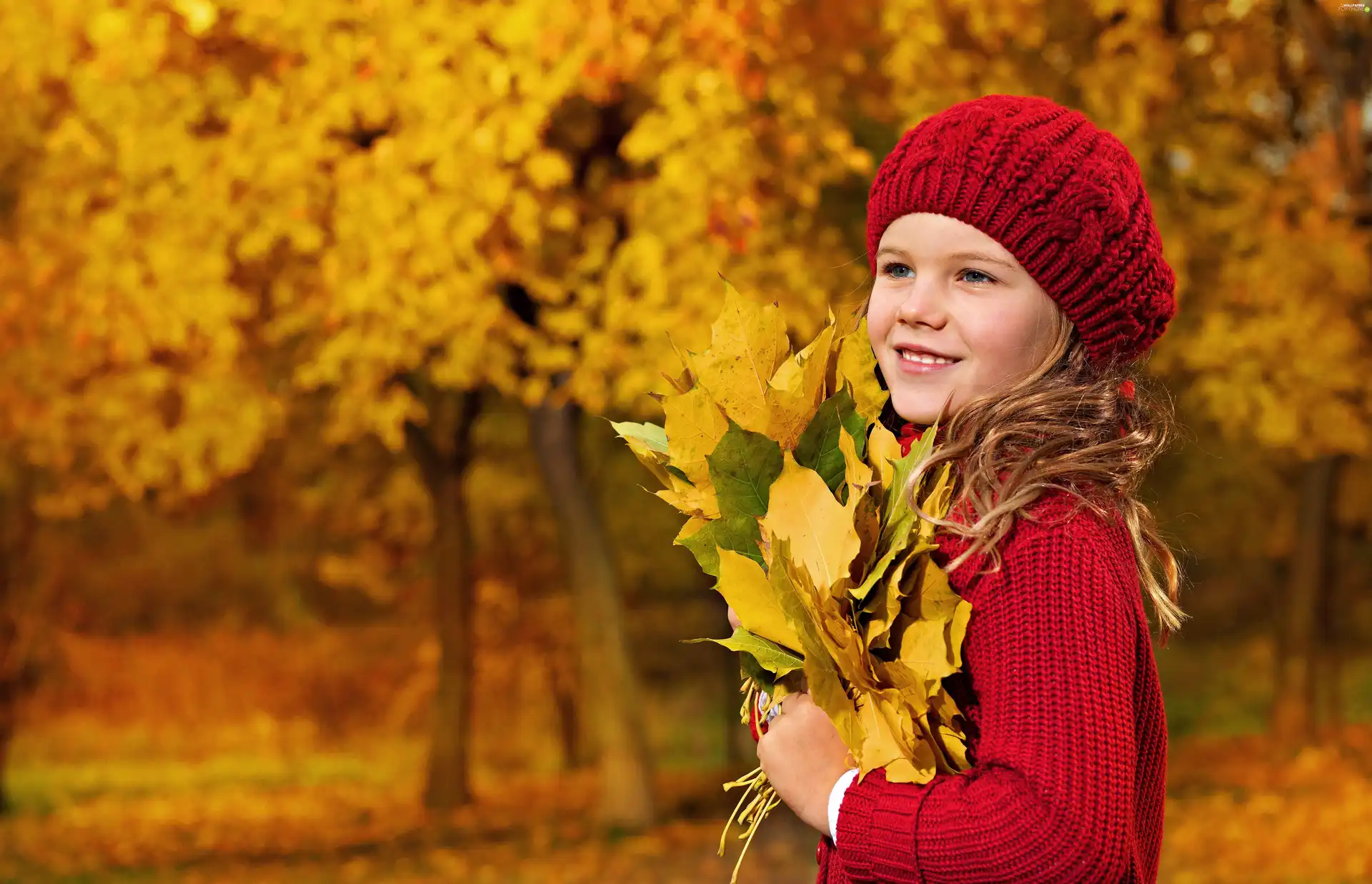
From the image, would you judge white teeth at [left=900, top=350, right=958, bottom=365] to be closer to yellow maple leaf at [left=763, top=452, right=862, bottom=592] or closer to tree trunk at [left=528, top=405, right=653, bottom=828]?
yellow maple leaf at [left=763, top=452, right=862, bottom=592]

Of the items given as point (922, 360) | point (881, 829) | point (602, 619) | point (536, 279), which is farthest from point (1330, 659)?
point (881, 829)

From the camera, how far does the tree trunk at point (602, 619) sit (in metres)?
10.3

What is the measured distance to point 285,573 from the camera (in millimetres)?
19438

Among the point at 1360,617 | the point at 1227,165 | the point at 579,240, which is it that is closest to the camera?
the point at 579,240

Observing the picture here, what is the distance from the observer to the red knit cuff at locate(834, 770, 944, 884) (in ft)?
6.01

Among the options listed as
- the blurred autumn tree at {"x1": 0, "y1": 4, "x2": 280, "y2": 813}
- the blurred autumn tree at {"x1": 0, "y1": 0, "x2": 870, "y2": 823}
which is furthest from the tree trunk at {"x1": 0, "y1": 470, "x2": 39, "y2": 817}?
the blurred autumn tree at {"x1": 0, "y1": 0, "x2": 870, "y2": 823}

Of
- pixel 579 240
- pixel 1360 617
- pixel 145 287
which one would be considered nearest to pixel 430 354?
pixel 579 240

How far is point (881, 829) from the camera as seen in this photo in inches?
73.0

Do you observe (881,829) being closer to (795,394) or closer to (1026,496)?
(1026,496)

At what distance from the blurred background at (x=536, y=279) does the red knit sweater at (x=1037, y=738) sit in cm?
438

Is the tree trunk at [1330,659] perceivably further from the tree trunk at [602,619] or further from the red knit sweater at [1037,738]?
the red knit sweater at [1037,738]

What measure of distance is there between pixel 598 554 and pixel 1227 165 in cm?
486

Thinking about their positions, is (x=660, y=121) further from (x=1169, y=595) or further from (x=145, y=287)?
(x=1169, y=595)

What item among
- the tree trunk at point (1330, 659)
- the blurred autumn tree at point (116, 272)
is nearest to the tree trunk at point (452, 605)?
the blurred autumn tree at point (116, 272)
